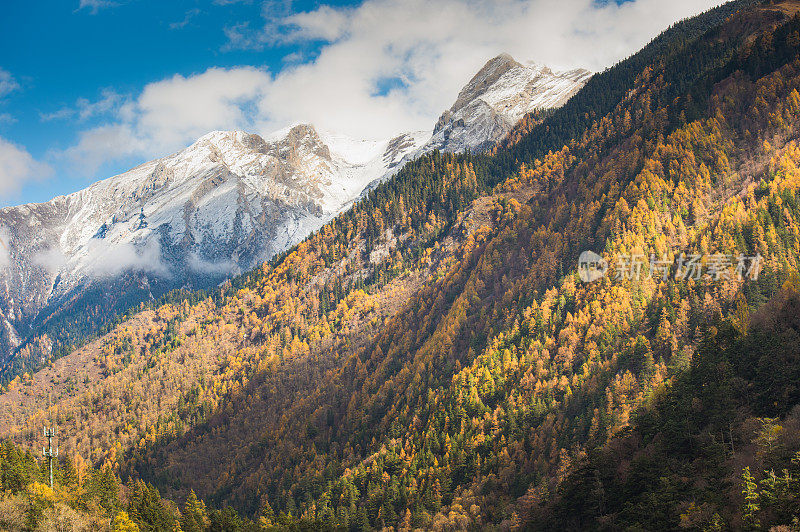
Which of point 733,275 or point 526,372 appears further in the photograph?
point 526,372

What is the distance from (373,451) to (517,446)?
5317 centimetres

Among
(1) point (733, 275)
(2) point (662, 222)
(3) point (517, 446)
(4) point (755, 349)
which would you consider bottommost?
(3) point (517, 446)

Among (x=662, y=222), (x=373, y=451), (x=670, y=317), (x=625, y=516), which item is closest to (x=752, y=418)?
(x=625, y=516)

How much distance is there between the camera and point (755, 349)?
10794 centimetres

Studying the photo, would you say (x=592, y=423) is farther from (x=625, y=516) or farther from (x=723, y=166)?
(x=723, y=166)

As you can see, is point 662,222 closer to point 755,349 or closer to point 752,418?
point 755,349

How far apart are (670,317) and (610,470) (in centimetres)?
7032

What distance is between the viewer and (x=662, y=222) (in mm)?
186125

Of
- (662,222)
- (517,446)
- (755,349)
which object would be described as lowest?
(517,446)

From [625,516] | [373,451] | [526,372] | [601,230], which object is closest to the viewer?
[625,516]

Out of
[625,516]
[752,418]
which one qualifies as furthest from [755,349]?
[625,516]

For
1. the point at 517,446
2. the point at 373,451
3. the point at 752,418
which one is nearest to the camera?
the point at 752,418

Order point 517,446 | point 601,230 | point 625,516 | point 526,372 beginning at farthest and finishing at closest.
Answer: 1. point 601,230
2. point 526,372
3. point 517,446
4. point 625,516

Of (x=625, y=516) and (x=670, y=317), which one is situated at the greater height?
(x=670, y=317)
